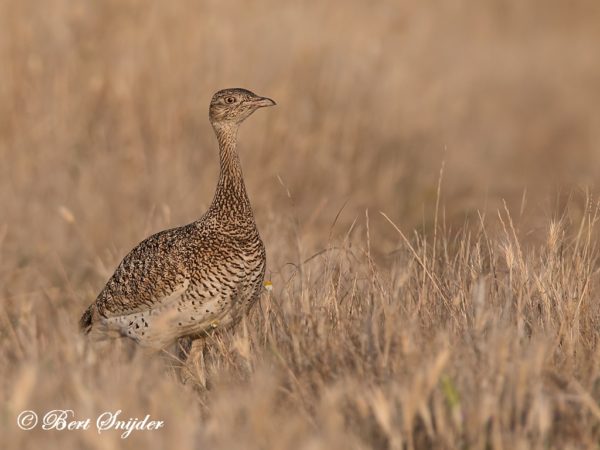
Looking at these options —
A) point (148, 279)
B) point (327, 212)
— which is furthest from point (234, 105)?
point (327, 212)

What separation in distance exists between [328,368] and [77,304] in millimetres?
2586

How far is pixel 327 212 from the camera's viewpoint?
7.25 metres

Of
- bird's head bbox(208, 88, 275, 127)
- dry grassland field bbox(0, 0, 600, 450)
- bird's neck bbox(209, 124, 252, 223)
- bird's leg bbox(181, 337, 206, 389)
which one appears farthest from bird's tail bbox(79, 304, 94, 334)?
bird's head bbox(208, 88, 275, 127)

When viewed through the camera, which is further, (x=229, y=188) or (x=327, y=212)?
(x=327, y=212)

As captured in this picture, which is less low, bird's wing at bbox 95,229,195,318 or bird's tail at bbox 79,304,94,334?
bird's wing at bbox 95,229,195,318

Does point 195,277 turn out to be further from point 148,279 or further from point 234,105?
point 234,105

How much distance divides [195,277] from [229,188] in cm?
A: 47

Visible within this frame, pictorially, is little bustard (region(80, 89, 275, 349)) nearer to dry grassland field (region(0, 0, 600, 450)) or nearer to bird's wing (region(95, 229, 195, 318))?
bird's wing (region(95, 229, 195, 318))

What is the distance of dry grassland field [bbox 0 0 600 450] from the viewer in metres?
2.97

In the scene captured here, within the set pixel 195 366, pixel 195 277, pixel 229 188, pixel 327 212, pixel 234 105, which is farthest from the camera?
pixel 327 212

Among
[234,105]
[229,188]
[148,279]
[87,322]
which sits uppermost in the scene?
[234,105]

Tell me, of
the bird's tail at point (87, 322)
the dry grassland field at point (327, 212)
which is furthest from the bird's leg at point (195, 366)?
the bird's tail at point (87, 322)

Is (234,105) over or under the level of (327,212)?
over

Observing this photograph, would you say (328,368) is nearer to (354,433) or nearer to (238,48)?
(354,433)
